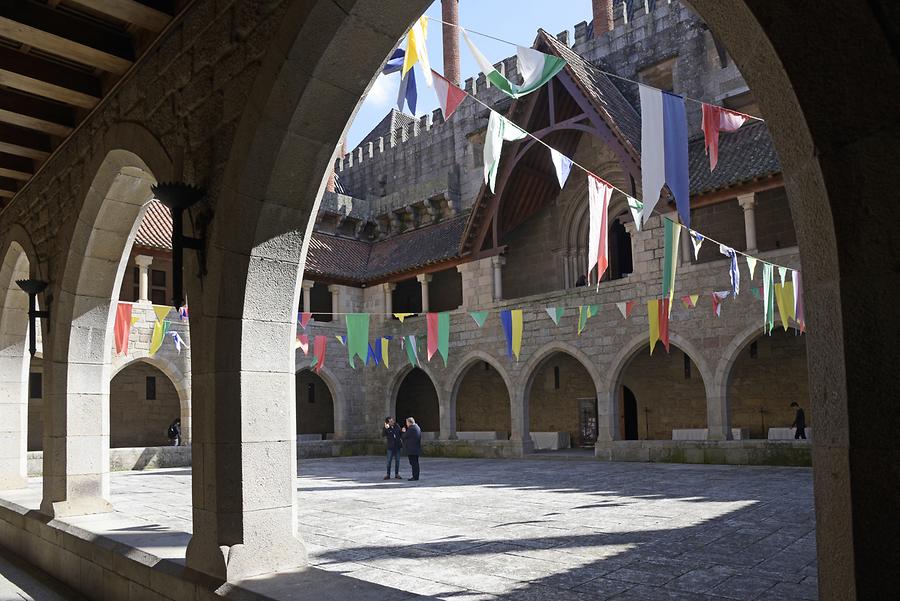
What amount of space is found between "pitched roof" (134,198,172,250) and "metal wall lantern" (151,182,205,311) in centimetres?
1367

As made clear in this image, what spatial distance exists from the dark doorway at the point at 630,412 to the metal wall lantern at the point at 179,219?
51.5 feet

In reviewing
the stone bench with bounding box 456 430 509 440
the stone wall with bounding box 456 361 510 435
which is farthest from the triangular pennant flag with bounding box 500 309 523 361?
the stone wall with bounding box 456 361 510 435

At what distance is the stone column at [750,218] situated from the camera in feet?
44.3

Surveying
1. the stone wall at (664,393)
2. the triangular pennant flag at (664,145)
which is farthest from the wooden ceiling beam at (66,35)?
the stone wall at (664,393)

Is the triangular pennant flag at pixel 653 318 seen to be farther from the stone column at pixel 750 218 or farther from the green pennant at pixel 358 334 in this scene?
the green pennant at pixel 358 334

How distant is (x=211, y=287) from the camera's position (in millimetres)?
3562

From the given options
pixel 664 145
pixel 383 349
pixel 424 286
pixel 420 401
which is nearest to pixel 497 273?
pixel 424 286

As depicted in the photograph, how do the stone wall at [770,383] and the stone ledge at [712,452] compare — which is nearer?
the stone ledge at [712,452]

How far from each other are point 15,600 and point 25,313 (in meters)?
3.94

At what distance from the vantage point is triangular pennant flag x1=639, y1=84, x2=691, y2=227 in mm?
6304

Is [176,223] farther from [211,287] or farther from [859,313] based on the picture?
[859,313]

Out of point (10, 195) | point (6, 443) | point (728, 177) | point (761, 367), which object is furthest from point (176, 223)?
point (761, 367)

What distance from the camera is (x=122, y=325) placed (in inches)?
590

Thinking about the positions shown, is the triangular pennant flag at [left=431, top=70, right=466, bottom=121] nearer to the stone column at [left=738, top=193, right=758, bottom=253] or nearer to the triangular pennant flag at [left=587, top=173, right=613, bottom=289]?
the triangular pennant flag at [left=587, top=173, right=613, bottom=289]
